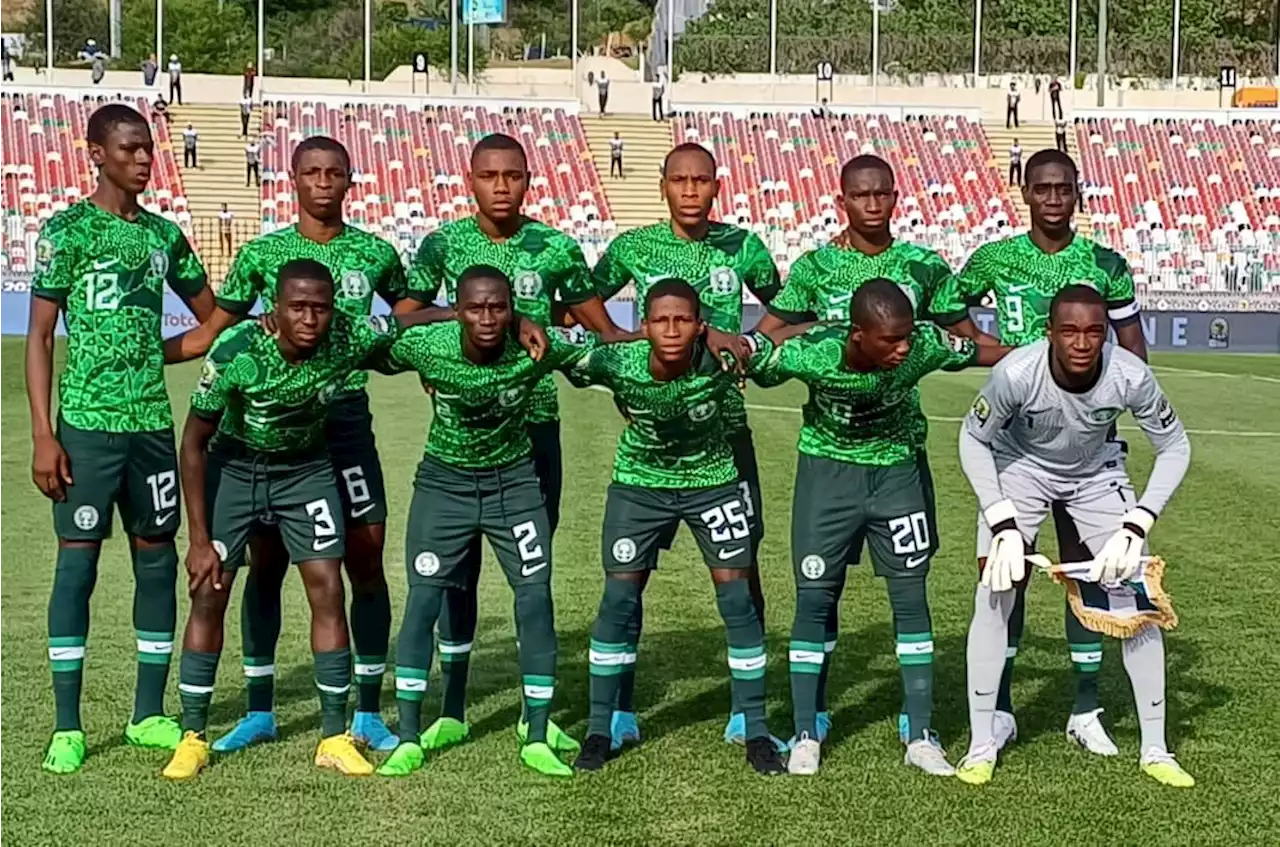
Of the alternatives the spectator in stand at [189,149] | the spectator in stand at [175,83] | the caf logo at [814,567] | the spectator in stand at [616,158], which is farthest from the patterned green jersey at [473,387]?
the spectator in stand at [175,83]

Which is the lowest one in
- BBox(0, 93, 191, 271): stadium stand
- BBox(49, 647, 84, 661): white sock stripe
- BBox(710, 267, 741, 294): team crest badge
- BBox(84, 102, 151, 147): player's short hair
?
BBox(49, 647, 84, 661): white sock stripe

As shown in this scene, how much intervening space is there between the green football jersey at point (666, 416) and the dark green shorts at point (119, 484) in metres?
1.47

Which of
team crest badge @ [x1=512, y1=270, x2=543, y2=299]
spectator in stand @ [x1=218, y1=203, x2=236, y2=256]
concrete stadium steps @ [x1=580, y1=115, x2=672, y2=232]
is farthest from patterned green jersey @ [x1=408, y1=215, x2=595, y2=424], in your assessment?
concrete stadium steps @ [x1=580, y1=115, x2=672, y2=232]

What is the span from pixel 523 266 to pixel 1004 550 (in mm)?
2002

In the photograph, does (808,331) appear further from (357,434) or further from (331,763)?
(331,763)

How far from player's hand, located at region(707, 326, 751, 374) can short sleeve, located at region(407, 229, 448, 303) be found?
1.11 m

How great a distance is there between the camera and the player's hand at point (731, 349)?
6422 mm

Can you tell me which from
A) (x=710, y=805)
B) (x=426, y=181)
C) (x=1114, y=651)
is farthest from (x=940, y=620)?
(x=426, y=181)

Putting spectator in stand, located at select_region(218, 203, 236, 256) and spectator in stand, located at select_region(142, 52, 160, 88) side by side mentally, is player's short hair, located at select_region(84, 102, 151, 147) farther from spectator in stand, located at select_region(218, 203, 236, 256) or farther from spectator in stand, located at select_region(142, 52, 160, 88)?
spectator in stand, located at select_region(142, 52, 160, 88)

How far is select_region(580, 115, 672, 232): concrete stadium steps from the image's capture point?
41.1 meters

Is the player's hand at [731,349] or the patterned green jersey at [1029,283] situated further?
the patterned green jersey at [1029,283]

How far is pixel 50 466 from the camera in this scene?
6.31 meters

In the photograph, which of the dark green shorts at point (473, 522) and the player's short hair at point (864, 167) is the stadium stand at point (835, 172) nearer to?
the player's short hair at point (864, 167)

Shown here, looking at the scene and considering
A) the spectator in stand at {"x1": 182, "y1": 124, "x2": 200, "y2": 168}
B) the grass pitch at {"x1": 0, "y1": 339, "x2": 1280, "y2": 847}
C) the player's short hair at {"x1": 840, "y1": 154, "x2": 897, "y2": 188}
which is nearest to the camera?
the grass pitch at {"x1": 0, "y1": 339, "x2": 1280, "y2": 847}
